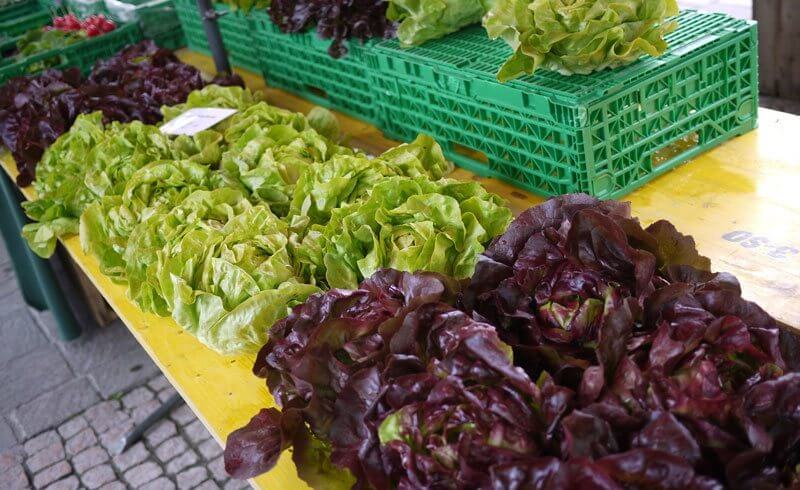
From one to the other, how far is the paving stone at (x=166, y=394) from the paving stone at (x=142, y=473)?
480mm

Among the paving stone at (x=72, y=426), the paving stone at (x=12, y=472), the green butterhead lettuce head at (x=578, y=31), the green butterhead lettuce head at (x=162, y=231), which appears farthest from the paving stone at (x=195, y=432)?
the green butterhead lettuce head at (x=578, y=31)

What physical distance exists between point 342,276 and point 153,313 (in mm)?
717

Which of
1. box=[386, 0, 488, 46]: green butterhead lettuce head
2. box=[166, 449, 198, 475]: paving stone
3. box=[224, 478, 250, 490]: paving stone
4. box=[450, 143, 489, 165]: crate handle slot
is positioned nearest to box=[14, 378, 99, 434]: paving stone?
box=[166, 449, 198, 475]: paving stone

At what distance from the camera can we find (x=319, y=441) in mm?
1584

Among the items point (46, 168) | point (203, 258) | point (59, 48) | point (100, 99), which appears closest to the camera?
point (203, 258)

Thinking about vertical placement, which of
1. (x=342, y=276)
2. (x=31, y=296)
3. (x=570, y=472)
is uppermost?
(x=570, y=472)

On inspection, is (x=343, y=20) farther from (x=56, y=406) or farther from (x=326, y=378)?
(x=56, y=406)

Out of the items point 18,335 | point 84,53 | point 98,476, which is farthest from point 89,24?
point 98,476

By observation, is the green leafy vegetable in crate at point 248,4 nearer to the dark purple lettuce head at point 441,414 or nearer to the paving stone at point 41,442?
the paving stone at point 41,442

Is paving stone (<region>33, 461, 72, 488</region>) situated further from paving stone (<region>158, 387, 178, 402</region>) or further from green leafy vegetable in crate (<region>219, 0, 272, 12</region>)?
green leafy vegetable in crate (<region>219, 0, 272, 12</region>)

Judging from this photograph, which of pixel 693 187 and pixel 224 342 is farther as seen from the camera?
pixel 693 187

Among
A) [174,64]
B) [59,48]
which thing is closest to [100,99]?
[174,64]

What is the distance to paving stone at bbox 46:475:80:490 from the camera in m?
3.71

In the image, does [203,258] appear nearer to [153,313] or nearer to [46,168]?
[153,313]
